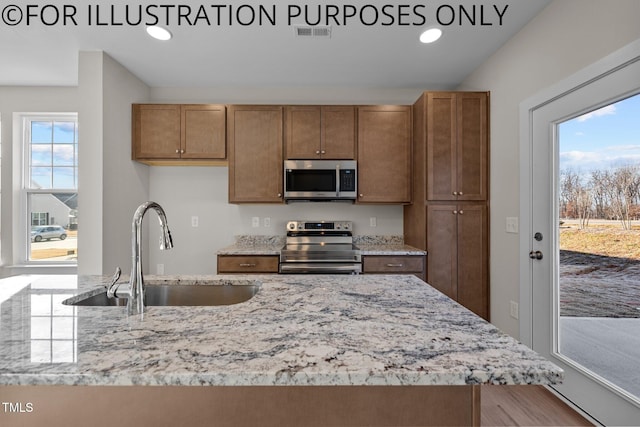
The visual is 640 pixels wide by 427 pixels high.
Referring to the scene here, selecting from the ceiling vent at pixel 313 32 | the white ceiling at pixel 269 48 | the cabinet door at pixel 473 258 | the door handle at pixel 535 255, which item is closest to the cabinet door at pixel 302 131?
the white ceiling at pixel 269 48

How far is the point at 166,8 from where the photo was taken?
7.36 feet

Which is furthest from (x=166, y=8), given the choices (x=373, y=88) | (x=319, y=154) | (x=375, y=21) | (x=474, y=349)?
(x=474, y=349)

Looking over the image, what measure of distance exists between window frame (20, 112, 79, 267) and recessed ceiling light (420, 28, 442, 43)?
365cm

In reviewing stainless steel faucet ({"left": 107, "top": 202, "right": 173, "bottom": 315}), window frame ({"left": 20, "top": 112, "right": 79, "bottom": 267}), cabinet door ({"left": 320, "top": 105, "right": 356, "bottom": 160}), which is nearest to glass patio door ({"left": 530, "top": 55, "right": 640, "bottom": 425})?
cabinet door ({"left": 320, "top": 105, "right": 356, "bottom": 160})

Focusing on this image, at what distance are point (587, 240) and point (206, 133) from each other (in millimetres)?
3190

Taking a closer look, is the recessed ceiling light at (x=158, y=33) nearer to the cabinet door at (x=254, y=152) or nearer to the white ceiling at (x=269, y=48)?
the white ceiling at (x=269, y=48)

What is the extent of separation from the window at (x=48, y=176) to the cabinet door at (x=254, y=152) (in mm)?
1908

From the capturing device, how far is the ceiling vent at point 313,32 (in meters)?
2.44

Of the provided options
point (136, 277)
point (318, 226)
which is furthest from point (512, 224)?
point (136, 277)

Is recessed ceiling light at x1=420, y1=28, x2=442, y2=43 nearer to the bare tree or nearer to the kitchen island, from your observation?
the bare tree

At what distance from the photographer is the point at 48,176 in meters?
3.64

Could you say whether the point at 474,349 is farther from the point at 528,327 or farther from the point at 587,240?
the point at 528,327

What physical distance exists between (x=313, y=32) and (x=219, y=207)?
2.05 meters

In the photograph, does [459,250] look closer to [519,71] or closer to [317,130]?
[519,71]
